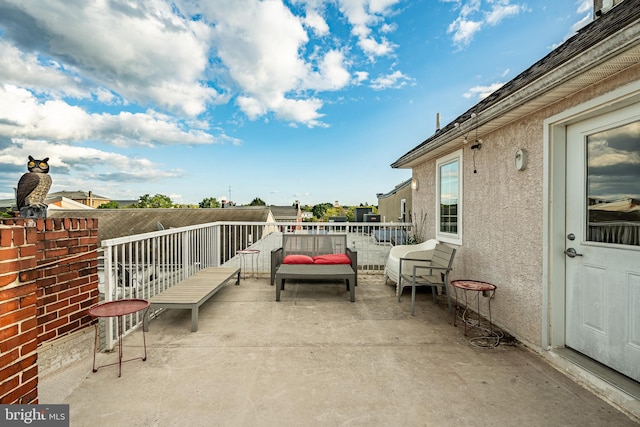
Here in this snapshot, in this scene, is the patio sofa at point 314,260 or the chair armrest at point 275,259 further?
the chair armrest at point 275,259

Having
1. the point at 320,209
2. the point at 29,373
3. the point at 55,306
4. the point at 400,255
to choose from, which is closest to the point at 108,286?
the point at 55,306

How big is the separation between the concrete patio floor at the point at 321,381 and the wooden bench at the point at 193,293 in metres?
0.32

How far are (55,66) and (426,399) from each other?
512 inches

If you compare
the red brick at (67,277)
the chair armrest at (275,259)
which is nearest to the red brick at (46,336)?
the red brick at (67,277)

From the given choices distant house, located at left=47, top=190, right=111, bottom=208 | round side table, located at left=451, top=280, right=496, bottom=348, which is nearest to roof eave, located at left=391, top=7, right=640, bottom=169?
round side table, located at left=451, top=280, right=496, bottom=348

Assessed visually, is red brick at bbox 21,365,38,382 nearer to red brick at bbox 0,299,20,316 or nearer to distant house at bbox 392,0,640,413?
red brick at bbox 0,299,20,316

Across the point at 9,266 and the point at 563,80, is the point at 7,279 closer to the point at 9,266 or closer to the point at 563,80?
the point at 9,266

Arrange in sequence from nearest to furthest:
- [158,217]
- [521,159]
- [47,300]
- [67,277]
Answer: [47,300], [67,277], [521,159], [158,217]

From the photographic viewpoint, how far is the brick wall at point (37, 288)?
1259 millimetres

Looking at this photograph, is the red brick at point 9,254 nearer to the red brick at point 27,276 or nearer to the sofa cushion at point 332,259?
the red brick at point 27,276

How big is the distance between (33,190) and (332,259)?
419cm

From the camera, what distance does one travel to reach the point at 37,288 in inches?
90.1

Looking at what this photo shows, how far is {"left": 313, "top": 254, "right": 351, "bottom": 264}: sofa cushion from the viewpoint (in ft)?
17.4

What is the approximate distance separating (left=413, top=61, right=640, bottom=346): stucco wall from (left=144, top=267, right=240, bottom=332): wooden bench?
3.65 metres
